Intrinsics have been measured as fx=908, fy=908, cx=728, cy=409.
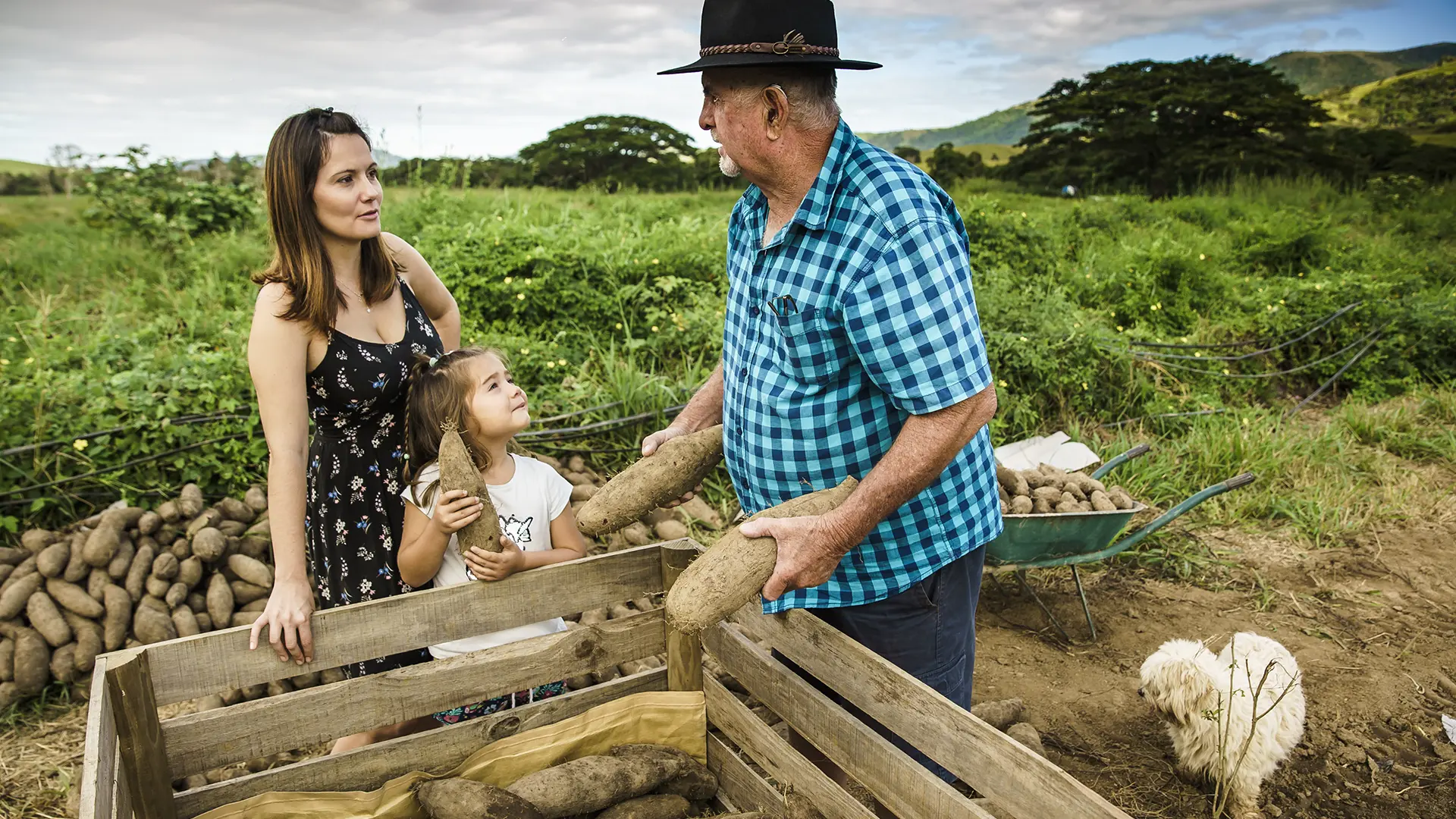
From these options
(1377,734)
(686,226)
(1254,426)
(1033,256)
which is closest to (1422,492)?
(1254,426)

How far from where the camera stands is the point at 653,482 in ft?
7.40

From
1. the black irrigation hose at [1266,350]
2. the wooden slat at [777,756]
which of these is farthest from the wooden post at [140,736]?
the black irrigation hose at [1266,350]

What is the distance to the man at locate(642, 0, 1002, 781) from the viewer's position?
67.9 inches

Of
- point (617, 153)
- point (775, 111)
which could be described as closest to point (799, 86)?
point (775, 111)

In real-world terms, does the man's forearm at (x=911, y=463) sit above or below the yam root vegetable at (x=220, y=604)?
above

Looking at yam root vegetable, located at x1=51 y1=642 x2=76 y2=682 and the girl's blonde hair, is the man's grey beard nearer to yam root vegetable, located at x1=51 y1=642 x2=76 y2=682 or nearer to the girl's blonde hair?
the girl's blonde hair

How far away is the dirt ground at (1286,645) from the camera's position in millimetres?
3148

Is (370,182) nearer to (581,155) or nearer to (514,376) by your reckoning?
(514,376)

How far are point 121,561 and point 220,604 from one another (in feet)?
1.47

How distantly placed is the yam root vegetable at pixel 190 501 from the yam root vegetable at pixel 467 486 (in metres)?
2.30

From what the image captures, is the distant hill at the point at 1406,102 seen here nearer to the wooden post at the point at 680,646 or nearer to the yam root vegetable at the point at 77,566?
the wooden post at the point at 680,646

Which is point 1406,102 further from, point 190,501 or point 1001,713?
point 190,501

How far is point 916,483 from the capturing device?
175cm

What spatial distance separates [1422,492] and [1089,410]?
2018 millimetres
